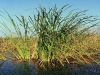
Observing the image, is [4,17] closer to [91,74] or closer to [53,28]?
[53,28]

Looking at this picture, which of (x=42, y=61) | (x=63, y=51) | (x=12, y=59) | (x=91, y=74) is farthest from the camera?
(x=12, y=59)

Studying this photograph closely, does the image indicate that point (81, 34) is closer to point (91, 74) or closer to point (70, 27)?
point (70, 27)

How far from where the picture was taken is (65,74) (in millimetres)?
5852

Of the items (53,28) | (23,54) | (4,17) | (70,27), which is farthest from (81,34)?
(4,17)

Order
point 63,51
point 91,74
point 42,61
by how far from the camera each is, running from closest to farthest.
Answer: point 91,74
point 63,51
point 42,61

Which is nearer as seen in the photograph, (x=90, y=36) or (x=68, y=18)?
(x=68, y=18)

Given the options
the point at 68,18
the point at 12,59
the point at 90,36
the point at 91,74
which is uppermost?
the point at 68,18

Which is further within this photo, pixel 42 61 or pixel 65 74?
pixel 42 61

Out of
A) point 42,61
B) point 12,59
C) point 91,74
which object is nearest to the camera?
point 91,74

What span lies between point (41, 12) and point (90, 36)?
5.43 ft

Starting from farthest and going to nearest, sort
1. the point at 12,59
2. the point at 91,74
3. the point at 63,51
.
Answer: the point at 12,59 < the point at 63,51 < the point at 91,74

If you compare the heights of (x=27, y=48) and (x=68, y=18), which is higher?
(x=68, y=18)

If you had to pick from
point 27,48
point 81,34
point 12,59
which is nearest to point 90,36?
point 81,34

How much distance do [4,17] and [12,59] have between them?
1.43 metres
